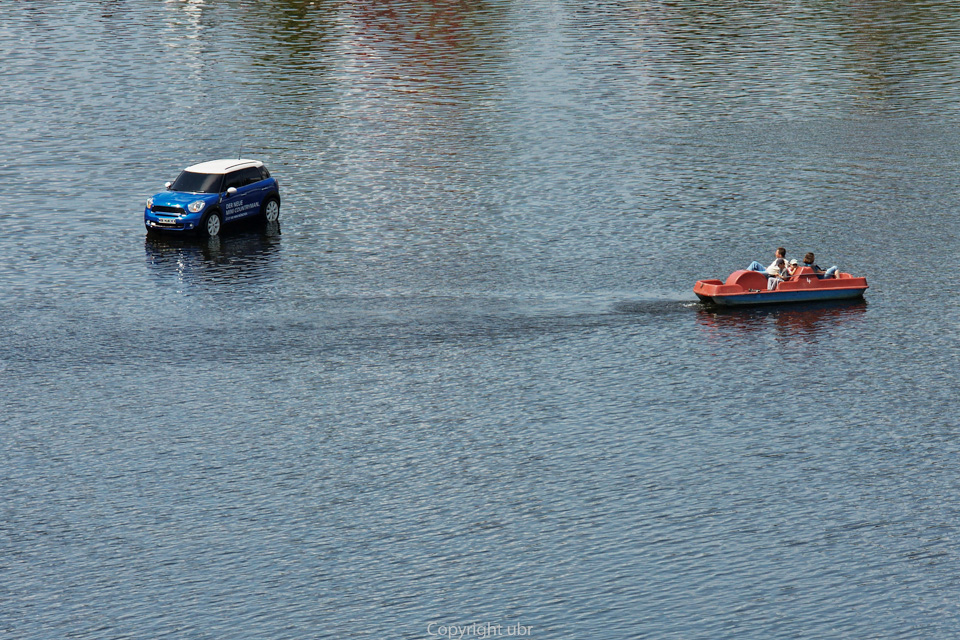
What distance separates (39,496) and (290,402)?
7141 millimetres

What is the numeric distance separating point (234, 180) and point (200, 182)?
4.39 feet

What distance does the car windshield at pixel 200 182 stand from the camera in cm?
4962

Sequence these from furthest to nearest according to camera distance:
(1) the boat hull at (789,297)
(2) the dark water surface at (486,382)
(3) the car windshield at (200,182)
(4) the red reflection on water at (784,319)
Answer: (3) the car windshield at (200,182) → (1) the boat hull at (789,297) → (4) the red reflection on water at (784,319) → (2) the dark water surface at (486,382)

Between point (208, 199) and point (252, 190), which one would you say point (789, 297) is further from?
point (208, 199)

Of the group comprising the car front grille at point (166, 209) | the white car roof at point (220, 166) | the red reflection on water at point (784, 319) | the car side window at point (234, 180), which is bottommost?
the red reflection on water at point (784, 319)

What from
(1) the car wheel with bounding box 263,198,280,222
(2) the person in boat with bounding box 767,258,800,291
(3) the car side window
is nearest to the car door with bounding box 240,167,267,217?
(3) the car side window

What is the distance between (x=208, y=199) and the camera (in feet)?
162

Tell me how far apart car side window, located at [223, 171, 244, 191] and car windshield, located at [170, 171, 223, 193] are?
29 centimetres

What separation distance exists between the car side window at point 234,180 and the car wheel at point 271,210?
1.56m

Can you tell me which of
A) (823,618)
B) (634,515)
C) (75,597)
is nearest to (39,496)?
(75,597)

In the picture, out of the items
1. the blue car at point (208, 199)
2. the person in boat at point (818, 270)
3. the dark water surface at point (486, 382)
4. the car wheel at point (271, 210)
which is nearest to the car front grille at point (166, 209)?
the blue car at point (208, 199)

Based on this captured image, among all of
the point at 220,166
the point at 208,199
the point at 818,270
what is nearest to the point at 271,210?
the point at 220,166

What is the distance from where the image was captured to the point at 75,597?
81.8ft

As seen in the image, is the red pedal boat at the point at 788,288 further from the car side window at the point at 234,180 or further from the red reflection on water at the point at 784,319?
the car side window at the point at 234,180
